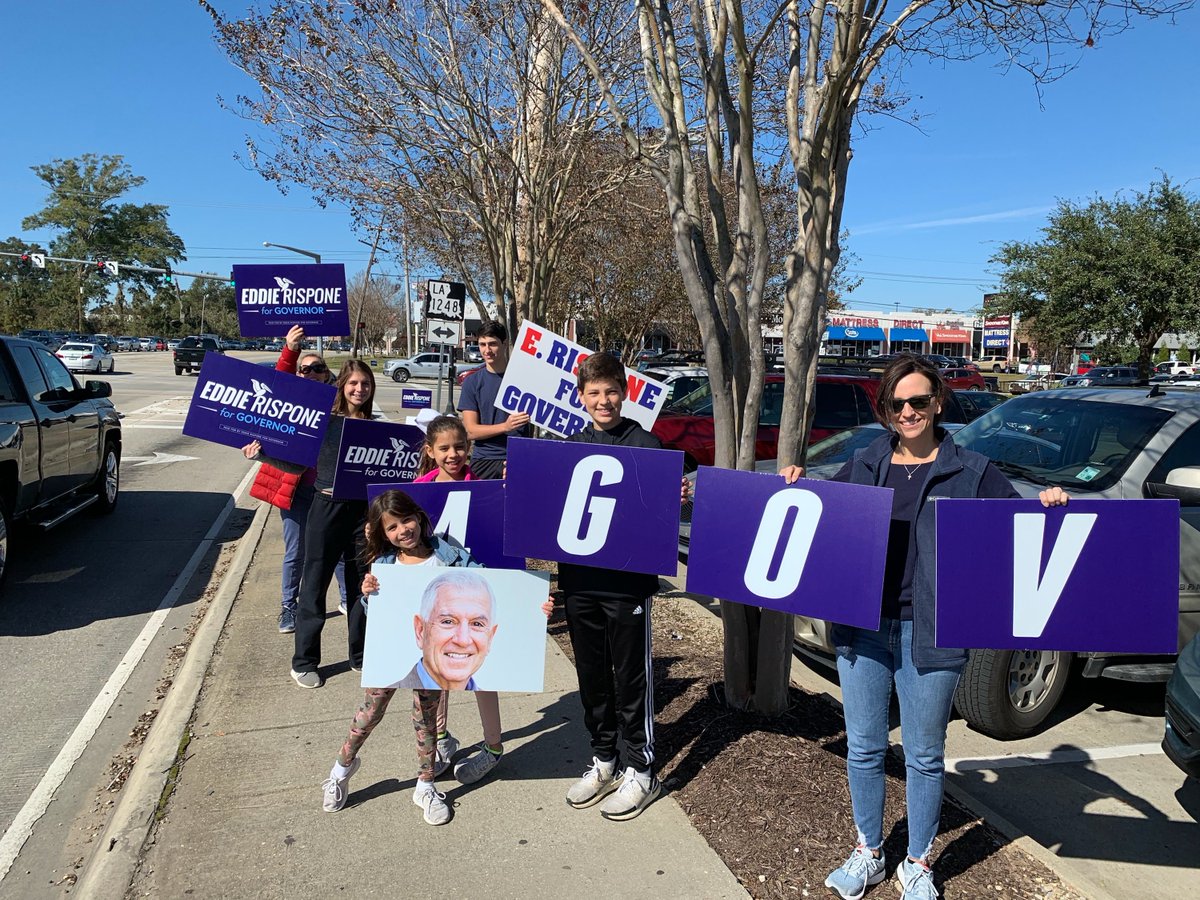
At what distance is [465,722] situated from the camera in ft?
14.4

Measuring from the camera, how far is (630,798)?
11.3 ft

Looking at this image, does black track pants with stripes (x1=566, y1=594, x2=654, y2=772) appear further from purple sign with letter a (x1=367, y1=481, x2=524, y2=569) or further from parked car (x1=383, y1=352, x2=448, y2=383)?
parked car (x1=383, y1=352, x2=448, y2=383)

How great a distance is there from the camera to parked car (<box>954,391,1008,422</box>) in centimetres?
1348

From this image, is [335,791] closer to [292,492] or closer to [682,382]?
[292,492]

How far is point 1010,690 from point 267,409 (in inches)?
178

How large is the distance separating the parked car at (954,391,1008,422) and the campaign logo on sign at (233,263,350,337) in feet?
30.1

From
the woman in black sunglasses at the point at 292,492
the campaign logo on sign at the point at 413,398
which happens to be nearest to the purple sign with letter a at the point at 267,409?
the woman in black sunglasses at the point at 292,492

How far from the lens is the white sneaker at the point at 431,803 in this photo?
3.41 meters

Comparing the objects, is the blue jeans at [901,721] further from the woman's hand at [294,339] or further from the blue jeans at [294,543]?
the woman's hand at [294,339]

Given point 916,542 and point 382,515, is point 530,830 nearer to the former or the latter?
point 382,515

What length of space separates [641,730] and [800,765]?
2.53 ft

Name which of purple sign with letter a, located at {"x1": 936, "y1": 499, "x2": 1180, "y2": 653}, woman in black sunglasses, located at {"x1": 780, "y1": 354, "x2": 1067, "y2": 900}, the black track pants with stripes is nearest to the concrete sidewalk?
the black track pants with stripes

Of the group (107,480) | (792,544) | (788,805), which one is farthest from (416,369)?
(792,544)

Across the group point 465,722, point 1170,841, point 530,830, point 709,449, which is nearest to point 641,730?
point 530,830
